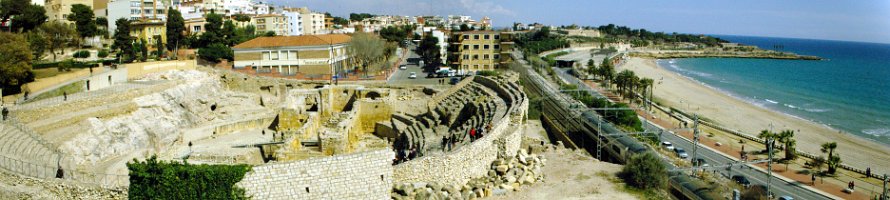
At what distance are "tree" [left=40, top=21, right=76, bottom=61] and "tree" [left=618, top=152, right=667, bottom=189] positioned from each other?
39278 mm

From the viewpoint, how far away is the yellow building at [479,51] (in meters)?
54.0

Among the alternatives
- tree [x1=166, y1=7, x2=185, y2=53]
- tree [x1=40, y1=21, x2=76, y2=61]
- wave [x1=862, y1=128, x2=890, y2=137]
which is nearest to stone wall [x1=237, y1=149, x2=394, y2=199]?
tree [x1=40, y1=21, x2=76, y2=61]

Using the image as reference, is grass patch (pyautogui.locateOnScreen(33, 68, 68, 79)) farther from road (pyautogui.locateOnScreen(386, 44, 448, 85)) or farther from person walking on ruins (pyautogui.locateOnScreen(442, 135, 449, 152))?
person walking on ruins (pyautogui.locateOnScreen(442, 135, 449, 152))

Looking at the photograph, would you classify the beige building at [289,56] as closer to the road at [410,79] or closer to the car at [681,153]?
the road at [410,79]

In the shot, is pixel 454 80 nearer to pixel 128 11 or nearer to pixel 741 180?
pixel 741 180

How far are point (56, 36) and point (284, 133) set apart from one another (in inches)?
1074

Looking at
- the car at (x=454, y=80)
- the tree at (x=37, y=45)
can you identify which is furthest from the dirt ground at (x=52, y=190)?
the car at (x=454, y=80)

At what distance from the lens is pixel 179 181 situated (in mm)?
13086

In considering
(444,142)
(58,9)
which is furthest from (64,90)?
(58,9)

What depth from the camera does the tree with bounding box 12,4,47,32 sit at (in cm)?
4744

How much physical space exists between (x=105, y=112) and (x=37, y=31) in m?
23.2

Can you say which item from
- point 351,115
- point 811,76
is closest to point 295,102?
point 351,115

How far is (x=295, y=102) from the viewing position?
36.4 m

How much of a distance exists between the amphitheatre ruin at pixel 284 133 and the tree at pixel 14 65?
240cm
